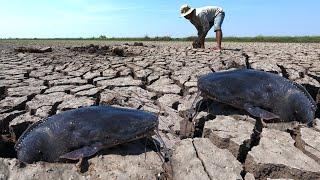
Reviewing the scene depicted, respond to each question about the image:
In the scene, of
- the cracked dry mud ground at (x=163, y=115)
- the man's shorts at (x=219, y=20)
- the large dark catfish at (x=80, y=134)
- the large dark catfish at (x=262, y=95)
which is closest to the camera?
the cracked dry mud ground at (x=163, y=115)

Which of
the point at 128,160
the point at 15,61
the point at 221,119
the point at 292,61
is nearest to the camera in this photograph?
the point at 128,160

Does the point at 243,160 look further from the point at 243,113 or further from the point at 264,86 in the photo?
the point at 264,86

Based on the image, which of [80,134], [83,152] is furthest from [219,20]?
[83,152]

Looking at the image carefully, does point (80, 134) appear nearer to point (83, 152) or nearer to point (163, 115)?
point (83, 152)

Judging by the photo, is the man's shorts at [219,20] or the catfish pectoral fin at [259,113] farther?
the man's shorts at [219,20]

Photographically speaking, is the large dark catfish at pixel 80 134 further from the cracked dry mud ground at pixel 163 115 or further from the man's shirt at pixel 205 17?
the man's shirt at pixel 205 17

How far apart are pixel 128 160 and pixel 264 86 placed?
1.53 m

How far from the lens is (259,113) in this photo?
355cm

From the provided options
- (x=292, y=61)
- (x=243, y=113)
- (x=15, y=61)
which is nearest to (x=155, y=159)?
(x=243, y=113)

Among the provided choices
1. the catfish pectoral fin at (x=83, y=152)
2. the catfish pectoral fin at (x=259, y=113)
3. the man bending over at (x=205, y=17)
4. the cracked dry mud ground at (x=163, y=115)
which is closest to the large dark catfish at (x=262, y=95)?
the catfish pectoral fin at (x=259, y=113)

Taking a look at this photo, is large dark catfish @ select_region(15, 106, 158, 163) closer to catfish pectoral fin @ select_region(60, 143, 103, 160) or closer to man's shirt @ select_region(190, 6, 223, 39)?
catfish pectoral fin @ select_region(60, 143, 103, 160)

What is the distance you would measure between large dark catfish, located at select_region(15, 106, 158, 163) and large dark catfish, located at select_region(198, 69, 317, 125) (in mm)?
841

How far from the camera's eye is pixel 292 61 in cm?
683

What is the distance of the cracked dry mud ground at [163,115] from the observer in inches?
107
